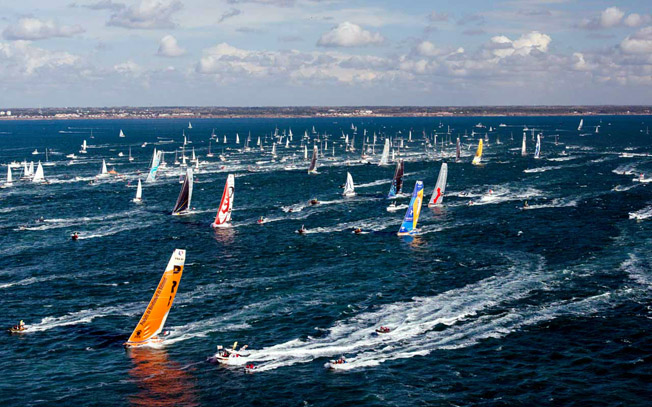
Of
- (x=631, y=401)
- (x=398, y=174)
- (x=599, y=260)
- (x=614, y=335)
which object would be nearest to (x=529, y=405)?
(x=631, y=401)

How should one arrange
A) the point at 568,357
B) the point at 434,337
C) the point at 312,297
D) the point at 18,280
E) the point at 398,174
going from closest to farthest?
the point at 568,357 → the point at 434,337 → the point at 312,297 → the point at 18,280 → the point at 398,174

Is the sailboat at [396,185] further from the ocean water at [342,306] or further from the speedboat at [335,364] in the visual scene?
the speedboat at [335,364]

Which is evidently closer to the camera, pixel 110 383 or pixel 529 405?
pixel 529 405

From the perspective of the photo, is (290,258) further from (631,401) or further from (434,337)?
(631,401)

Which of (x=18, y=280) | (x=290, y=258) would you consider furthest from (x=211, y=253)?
(x=18, y=280)

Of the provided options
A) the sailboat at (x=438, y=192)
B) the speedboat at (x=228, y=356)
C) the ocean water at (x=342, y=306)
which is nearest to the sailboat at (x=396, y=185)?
the sailboat at (x=438, y=192)

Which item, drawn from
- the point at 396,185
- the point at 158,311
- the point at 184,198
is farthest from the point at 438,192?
the point at 158,311

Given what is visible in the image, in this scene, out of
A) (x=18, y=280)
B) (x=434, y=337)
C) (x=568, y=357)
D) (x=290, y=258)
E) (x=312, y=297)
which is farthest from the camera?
(x=290, y=258)
